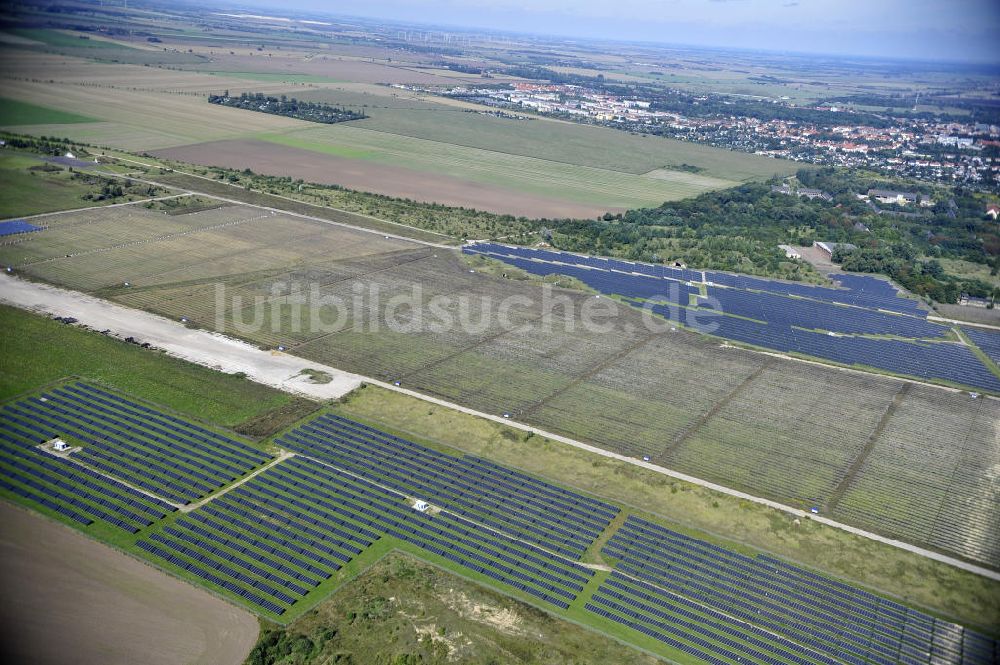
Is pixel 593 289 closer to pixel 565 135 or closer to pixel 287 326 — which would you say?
pixel 287 326

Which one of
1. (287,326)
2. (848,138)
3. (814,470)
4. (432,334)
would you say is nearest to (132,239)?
(287,326)

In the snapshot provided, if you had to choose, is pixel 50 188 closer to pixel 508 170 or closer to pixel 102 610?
pixel 508 170

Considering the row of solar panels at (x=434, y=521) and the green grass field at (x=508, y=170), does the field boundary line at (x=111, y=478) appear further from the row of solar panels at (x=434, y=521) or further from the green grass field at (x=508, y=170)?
the green grass field at (x=508, y=170)

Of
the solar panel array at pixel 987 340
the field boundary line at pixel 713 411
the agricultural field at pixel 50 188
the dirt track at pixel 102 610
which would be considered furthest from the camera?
the agricultural field at pixel 50 188

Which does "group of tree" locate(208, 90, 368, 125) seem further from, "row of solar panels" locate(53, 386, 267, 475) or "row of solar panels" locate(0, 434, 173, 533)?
"row of solar panels" locate(0, 434, 173, 533)

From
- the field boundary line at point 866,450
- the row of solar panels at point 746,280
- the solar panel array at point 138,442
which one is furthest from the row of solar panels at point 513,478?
the row of solar panels at point 746,280

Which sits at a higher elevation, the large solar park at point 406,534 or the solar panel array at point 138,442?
the solar panel array at point 138,442

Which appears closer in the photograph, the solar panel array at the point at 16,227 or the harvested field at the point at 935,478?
the harvested field at the point at 935,478
